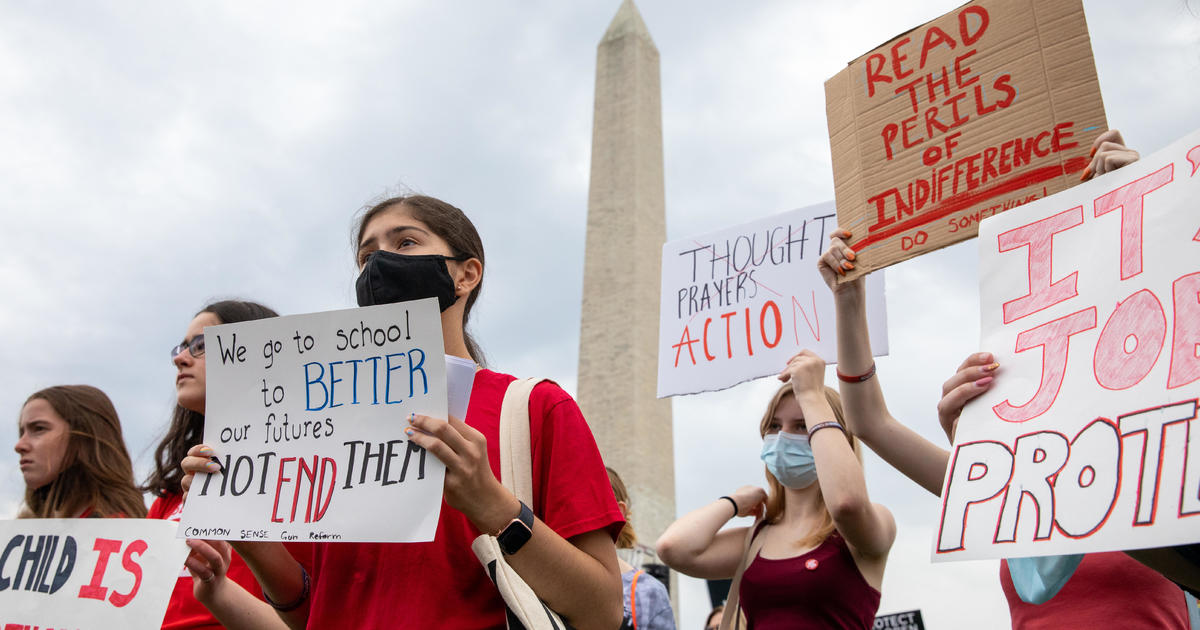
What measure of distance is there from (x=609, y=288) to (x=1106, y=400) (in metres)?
12.6

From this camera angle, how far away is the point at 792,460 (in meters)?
3.20

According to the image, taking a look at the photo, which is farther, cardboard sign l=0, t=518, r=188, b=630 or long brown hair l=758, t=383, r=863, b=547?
long brown hair l=758, t=383, r=863, b=547

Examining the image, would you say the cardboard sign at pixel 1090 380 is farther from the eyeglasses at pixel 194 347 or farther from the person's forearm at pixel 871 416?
the eyeglasses at pixel 194 347

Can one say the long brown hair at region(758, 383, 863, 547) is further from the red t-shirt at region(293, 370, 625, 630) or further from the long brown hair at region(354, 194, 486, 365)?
the red t-shirt at region(293, 370, 625, 630)

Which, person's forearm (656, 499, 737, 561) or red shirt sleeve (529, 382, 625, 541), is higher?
person's forearm (656, 499, 737, 561)

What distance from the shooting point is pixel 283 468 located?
194 cm

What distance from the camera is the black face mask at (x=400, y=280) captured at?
2.11 metres

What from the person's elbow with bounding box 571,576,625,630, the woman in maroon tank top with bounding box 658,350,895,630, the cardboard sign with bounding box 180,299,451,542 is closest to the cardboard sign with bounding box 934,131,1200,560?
the person's elbow with bounding box 571,576,625,630

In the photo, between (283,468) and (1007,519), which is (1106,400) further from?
(283,468)

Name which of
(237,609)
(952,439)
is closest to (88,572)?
(237,609)

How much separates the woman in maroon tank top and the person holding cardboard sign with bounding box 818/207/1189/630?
0.28m

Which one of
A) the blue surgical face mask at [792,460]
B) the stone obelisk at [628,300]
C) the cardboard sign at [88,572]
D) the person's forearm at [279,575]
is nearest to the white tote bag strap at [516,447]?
the person's forearm at [279,575]

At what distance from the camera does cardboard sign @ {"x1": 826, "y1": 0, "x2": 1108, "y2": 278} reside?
2.14m

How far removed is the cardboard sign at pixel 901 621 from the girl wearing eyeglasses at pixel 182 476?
3.11 m
